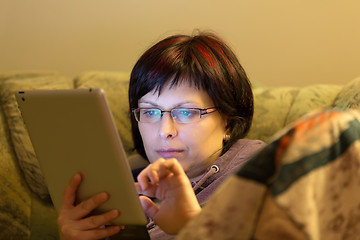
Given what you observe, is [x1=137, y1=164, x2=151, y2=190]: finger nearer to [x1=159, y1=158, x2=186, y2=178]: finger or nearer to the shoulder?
[x1=159, y1=158, x2=186, y2=178]: finger

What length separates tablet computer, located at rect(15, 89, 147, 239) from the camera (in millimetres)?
903

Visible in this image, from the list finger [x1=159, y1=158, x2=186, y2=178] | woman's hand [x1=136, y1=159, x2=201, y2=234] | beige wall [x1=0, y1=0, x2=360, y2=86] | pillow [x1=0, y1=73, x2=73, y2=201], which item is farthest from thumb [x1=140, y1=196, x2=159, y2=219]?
beige wall [x1=0, y1=0, x2=360, y2=86]

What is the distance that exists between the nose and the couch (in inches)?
20.9

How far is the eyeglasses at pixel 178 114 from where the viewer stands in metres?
1.27

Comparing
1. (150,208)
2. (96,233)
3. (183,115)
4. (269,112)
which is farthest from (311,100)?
(96,233)

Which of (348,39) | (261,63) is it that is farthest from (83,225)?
(348,39)

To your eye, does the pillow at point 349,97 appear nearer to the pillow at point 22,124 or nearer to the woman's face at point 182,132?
the woman's face at point 182,132

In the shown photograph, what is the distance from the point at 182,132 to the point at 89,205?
1.19 feet

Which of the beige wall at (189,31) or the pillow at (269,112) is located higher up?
the beige wall at (189,31)

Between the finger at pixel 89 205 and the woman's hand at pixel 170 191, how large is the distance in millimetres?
79

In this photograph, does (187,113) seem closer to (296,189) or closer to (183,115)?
(183,115)

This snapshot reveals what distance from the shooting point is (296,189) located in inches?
24.0

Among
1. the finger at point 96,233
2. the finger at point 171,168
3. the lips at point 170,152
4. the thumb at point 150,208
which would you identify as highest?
the finger at point 171,168

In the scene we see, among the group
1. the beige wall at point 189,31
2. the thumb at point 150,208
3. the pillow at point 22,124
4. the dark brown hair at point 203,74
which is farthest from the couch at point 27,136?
the thumb at point 150,208
